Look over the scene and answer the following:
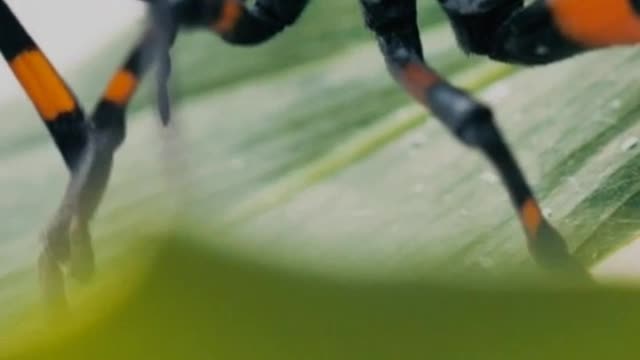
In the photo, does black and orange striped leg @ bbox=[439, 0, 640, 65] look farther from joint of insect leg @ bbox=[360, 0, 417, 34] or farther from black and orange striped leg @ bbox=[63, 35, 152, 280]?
black and orange striped leg @ bbox=[63, 35, 152, 280]

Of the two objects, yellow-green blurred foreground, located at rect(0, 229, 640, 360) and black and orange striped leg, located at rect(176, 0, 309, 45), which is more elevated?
black and orange striped leg, located at rect(176, 0, 309, 45)

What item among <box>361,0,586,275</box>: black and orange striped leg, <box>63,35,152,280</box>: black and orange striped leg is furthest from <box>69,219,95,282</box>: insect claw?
<box>361,0,586,275</box>: black and orange striped leg

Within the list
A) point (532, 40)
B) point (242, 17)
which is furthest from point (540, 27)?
point (242, 17)

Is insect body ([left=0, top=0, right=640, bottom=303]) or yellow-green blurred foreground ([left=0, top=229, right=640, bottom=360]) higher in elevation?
insect body ([left=0, top=0, right=640, bottom=303])

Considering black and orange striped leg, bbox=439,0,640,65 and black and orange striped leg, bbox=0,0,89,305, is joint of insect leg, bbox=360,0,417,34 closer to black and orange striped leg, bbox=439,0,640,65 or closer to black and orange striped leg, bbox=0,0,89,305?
black and orange striped leg, bbox=439,0,640,65

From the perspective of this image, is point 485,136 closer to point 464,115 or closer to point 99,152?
point 464,115

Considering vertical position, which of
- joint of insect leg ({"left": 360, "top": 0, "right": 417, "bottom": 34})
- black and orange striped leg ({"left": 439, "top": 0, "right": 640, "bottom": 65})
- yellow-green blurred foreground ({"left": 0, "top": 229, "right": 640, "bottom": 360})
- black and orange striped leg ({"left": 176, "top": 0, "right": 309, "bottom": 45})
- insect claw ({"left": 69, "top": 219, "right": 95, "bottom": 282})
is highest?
black and orange striped leg ({"left": 176, "top": 0, "right": 309, "bottom": 45})

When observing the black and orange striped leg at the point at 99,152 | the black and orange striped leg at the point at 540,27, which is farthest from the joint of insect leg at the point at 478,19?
the black and orange striped leg at the point at 99,152

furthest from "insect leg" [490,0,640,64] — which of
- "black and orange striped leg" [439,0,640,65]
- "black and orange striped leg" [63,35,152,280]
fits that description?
"black and orange striped leg" [63,35,152,280]
